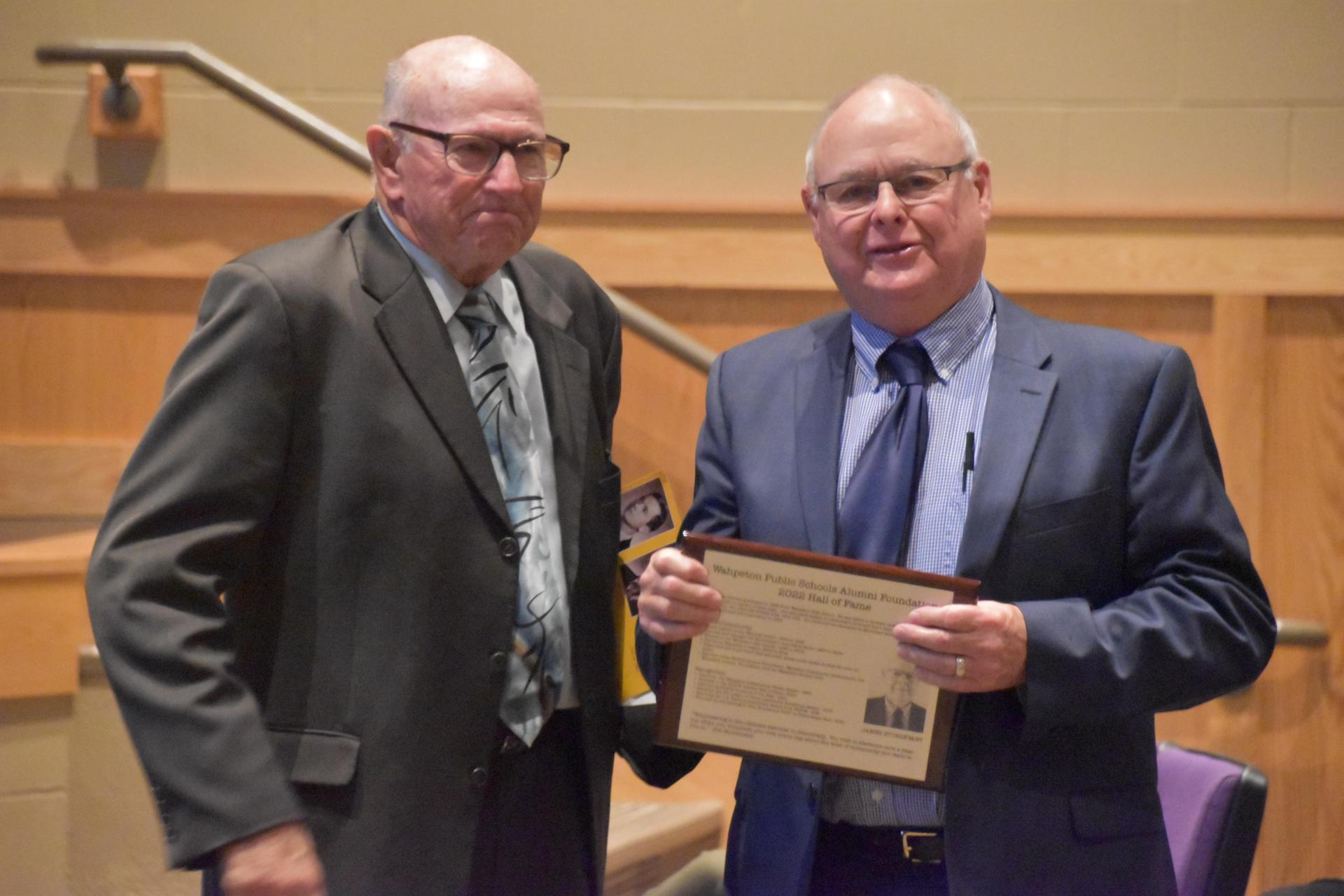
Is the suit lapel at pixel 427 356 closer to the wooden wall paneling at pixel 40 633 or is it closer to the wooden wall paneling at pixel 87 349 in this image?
the wooden wall paneling at pixel 40 633

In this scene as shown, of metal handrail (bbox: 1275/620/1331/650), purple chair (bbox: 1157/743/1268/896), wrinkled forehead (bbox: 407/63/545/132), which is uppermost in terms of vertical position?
wrinkled forehead (bbox: 407/63/545/132)

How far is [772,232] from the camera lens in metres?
3.33

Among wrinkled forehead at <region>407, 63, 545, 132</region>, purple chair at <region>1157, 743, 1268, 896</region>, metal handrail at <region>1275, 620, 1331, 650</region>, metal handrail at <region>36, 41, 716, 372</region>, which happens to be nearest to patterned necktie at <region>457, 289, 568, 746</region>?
wrinkled forehead at <region>407, 63, 545, 132</region>

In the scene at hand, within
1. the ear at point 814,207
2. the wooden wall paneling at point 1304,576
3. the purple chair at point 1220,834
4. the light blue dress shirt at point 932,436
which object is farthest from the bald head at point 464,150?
the wooden wall paneling at point 1304,576

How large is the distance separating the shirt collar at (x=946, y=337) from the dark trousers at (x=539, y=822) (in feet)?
2.06

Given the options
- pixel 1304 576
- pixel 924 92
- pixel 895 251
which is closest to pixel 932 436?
pixel 895 251

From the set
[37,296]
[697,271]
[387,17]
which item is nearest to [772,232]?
[697,271]

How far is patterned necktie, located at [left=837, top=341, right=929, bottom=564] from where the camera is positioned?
1557 mm

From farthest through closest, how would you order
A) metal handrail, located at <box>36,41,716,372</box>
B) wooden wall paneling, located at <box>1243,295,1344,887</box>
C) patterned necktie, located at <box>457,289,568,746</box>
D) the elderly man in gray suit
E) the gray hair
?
wooden wall paneling, located at <box>1243,295,1344,887</box> < metal handrail, located at <box>36,41,716,372</box> < the gray hair < patterned necktie, located at <box>457,289,568,746</box> < the elderly man in gray suit

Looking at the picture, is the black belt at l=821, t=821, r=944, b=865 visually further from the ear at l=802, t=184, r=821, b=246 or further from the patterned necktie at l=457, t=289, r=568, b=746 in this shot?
the ear at l=802, t=184, r=821, b=246

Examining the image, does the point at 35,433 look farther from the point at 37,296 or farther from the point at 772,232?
the point at 772,232

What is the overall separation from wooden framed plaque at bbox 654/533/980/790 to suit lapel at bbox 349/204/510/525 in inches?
10.9

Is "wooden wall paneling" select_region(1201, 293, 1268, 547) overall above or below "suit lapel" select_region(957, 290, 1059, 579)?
below

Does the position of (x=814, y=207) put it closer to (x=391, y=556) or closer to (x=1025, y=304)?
(x=391, y=556)
